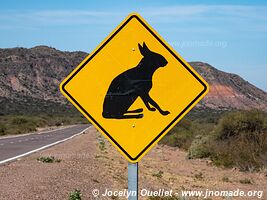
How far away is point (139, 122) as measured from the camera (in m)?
4.07

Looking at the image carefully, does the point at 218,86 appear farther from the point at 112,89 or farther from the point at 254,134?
the point at 112,89

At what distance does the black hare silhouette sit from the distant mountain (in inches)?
3689

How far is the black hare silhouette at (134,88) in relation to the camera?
13.5ft

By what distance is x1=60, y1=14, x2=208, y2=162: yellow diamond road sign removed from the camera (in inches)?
161

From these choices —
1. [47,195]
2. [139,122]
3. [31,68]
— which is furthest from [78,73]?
[31,68]

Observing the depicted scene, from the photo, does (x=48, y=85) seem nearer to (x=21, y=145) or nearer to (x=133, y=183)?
(x=21, y=145)

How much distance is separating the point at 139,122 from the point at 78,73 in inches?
28.6

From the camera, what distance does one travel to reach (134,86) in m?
4.14

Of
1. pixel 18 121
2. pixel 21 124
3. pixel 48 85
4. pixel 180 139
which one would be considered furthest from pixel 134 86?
pixel 48 85

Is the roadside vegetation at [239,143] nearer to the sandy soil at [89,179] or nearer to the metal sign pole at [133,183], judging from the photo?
the sandy soil at [89,179]

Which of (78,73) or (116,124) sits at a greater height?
(78,73)

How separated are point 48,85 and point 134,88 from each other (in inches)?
4497

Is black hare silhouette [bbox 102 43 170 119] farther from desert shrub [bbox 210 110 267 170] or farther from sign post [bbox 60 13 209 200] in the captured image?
desert shrub [bbox 210 110 267 170]

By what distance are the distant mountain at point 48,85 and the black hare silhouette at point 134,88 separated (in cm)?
9371
